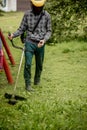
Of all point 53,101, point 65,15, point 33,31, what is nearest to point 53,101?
point 53,101

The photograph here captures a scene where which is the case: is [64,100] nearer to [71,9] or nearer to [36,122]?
[36,122]

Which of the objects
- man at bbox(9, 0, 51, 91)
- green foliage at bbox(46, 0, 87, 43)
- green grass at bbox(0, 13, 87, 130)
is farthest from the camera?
green foliage at bbox(46, 0, 87, 43)

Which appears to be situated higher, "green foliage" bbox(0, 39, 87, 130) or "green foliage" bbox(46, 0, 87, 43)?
"green foliage" bbox(0, 39, 87, 130)

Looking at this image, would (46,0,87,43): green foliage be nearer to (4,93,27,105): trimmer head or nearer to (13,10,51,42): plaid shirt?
(13,10,51,42): plaid shirt

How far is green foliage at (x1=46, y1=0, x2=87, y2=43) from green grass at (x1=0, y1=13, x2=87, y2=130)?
10.2 feet

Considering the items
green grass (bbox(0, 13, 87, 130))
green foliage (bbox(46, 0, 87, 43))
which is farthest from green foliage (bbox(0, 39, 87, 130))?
green foliage (bbox(46, 0, 87, 43))

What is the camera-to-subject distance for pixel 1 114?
25.7 ft

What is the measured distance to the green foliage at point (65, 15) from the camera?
58.2ft

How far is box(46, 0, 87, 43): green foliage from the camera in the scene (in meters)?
17.8

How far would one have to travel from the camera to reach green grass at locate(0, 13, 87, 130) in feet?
24.1

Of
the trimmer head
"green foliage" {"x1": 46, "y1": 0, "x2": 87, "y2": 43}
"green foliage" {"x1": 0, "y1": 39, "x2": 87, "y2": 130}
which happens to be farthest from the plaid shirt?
"green foliage" {"x1": 46, "y1": 0, "x2": 87, "y2": 43}

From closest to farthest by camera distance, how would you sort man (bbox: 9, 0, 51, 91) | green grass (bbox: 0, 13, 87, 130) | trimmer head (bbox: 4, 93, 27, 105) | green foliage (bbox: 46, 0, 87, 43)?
green grass (bbox: 0, 13, 87, 130) < trimmer head (bbox: 4, 93, 27, 105) < man (bbox: 9, 0, 51, 91) < green foliage (bbox: 46, 0, 87, 43)

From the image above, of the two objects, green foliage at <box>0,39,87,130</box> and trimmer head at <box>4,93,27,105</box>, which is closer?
green foliage at <box>0,39,87,130</box>

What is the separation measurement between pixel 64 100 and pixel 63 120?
5.39ft
